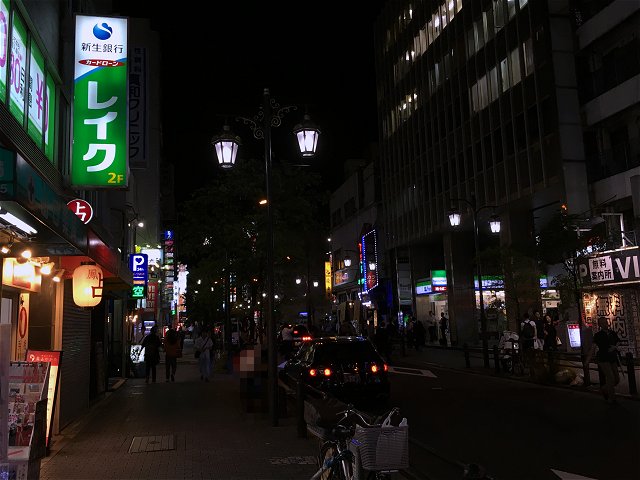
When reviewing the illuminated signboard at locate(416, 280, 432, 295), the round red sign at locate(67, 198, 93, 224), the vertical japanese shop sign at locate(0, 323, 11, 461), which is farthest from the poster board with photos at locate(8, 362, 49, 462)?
the illuminated signboard at locate(416, 280, 432, 295)

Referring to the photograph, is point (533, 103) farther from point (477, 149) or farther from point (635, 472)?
point (635, 472)

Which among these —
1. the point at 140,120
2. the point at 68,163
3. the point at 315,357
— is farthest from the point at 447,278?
the point at 68,163

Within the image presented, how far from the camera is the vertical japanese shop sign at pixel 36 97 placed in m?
9.34

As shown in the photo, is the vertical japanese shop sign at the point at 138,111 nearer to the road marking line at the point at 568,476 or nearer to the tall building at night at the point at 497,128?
the tall building at night at the point at 497,128

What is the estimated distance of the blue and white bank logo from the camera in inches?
461

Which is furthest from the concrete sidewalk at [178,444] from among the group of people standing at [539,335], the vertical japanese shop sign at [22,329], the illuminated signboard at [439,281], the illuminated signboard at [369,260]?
the illuminated signboard at [369,260]

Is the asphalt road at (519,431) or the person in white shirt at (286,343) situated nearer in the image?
the asphalt road at (519,431)

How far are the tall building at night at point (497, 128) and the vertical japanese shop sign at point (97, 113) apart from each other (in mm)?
17267

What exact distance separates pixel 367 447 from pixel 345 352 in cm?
900

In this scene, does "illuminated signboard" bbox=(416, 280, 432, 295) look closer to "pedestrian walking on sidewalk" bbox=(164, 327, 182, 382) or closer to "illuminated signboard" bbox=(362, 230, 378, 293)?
"illuminated signboard" bbox=(362, 230, 378, 293)

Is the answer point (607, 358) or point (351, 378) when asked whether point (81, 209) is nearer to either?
point (351, 378)

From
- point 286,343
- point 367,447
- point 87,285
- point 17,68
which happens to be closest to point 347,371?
point 87,285

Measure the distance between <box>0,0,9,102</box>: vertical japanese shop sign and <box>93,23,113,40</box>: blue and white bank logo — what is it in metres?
3.84

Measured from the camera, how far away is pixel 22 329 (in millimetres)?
10070
